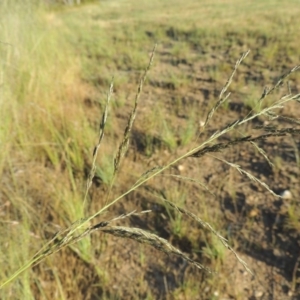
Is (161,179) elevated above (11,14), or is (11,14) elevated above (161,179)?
(11,14)

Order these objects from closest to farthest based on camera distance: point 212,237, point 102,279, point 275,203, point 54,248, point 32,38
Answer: point 54,248
point 102,279
point 212,237
point 275,203
point 32,38

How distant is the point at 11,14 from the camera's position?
275 centimetres

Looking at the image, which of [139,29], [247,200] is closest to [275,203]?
[247,200]

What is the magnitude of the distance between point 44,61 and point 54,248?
2941 mm

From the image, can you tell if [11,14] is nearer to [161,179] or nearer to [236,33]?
[161,179]

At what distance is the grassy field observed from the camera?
1.60 meters

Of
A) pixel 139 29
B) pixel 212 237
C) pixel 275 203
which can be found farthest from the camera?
pixel 139 29

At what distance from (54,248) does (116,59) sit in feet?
16.6

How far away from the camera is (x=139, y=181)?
0.71 m

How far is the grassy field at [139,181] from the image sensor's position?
160 cm

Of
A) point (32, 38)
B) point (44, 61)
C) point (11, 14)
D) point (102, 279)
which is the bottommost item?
point (102, 279)

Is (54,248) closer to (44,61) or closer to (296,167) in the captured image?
(296,167)

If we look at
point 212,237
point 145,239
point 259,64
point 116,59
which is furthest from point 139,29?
point 145,239

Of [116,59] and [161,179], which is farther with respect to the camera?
[116,59]
